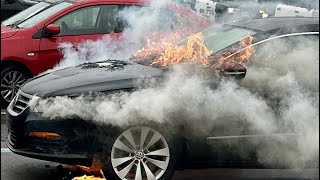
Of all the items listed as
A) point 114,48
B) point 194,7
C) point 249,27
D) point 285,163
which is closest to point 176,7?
point 194,7

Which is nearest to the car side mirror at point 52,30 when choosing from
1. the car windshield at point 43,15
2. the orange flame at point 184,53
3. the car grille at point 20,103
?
the car windshield at point 43,15

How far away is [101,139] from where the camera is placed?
4715 mm

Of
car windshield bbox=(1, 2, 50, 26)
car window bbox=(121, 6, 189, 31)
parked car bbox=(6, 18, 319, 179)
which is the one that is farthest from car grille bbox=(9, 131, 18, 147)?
car windshield bbox=(1, 2, 50, 26)

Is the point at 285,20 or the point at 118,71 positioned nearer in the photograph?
the point at 118,71

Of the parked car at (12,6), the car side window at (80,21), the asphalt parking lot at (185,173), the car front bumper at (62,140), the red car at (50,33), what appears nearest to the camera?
the car front bumper at (62,140)

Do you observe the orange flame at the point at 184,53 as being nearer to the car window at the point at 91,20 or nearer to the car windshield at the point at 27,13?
the car window at the point at 91,20

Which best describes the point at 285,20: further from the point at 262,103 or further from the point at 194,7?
the point at 194,7

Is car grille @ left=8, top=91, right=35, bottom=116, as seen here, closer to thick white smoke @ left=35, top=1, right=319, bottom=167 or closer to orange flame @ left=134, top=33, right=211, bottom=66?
thick white smoke @ left=35, top=1, right=319, bottom=167

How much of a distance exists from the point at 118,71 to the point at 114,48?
9.93 feet

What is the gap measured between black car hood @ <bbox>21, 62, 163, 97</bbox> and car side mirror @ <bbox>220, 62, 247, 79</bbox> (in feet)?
1.85

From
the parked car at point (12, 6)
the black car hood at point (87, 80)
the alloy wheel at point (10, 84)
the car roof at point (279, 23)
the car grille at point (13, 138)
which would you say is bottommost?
the car grille at point (13, 138)

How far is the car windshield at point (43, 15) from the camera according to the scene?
8133 mm

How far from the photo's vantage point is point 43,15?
823 cm

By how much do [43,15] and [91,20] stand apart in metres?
0.70
